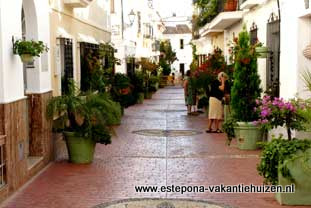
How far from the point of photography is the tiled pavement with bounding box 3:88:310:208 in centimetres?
811

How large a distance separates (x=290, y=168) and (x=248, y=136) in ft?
16.2

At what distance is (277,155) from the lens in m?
7.59

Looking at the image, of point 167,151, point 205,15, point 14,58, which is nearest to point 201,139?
point 167,151

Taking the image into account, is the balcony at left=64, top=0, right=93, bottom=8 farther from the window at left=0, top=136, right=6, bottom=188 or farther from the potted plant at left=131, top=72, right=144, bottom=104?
the potted plant at left=131, top=72, right=144, bottom=104

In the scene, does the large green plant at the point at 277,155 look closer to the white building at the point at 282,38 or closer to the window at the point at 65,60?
the white building at the point at 282,38

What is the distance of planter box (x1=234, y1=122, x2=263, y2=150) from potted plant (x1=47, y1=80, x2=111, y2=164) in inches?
127

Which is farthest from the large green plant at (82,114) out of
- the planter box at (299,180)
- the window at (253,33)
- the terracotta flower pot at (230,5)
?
the terracotta flower pot at (230,5)

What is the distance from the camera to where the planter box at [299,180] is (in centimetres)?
739

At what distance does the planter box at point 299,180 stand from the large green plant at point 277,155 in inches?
2.8

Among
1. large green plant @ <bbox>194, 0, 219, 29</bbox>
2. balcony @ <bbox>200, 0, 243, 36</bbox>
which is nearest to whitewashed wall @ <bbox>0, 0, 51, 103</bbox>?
balcony @ <bbox>200, 0, 243, 36</bbox>

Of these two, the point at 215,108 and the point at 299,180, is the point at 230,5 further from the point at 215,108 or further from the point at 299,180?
the point at 299,180

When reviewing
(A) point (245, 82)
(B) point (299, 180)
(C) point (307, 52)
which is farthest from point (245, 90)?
(B) point (299, 180)

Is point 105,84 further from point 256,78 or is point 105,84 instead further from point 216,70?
point 256,78

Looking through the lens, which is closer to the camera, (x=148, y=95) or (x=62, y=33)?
(x=62, y=33)
